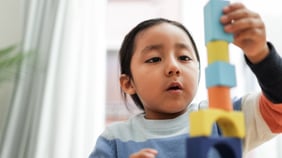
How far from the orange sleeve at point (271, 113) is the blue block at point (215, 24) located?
224mm

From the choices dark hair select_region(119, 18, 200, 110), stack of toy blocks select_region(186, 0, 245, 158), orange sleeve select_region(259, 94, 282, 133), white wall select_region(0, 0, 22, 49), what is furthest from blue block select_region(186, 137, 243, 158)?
white wall select_region(0, 0, 22, 49)

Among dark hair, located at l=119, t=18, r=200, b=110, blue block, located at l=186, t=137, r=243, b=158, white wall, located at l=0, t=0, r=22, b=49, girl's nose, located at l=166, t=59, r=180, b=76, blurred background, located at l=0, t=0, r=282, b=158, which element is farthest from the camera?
white wall, located at l=0, t=0, r=22, b=49

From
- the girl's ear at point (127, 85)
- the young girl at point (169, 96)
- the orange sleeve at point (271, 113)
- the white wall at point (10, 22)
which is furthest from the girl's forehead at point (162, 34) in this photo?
the white wall at point (10, 22)

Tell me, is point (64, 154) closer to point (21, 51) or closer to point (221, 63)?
point (21, 51)

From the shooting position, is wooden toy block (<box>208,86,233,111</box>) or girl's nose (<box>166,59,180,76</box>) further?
girl's nose (<box>166,59,180,76</box>)

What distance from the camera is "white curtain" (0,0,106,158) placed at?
1282mm

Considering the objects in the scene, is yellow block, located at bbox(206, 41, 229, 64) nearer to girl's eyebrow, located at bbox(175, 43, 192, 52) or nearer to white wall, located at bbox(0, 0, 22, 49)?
girl's eyebrow, located at bbox(175, 43, 192, 52)

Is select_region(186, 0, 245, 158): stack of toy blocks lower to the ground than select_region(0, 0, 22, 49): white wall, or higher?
lower

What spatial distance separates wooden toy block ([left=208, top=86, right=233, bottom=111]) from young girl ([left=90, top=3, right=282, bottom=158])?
14 centimetres

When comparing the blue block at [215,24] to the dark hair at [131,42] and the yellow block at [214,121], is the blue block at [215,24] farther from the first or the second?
the dark hair at [131,42]

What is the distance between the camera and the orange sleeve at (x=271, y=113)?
69 cm

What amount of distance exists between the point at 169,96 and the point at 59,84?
2.16 feet

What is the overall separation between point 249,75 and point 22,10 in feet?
2.96

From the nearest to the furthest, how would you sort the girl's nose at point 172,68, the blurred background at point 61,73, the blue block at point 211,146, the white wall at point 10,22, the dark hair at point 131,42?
the blue block at point 211,146
the girl's nose at point 172,68
the dark hair at point 131,42
the blurred background at point 61,73
the white wall at point 10,22
